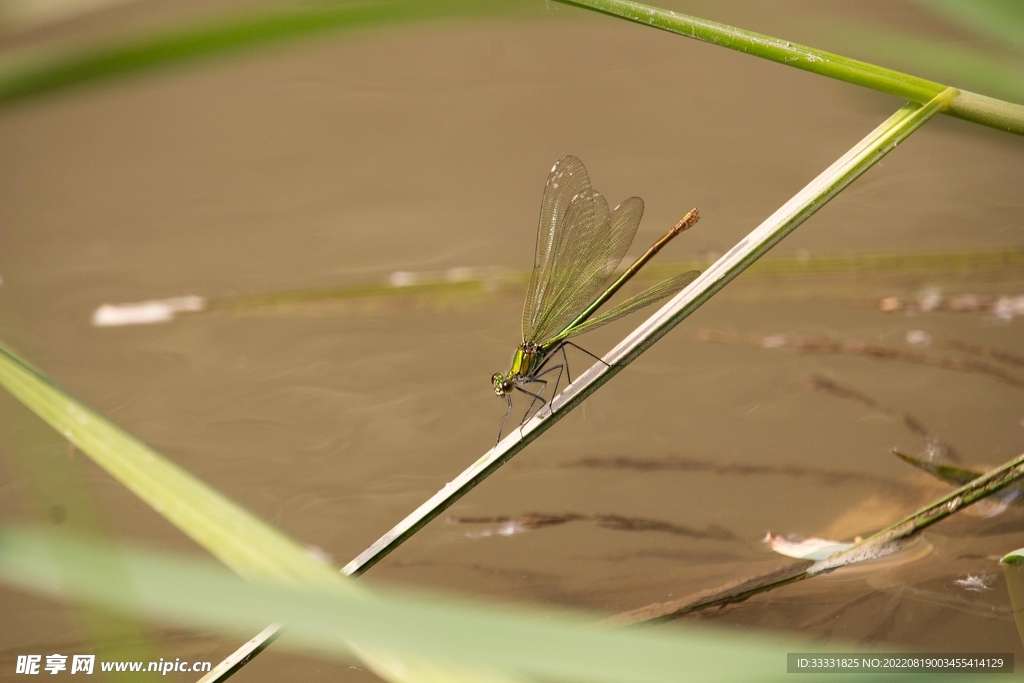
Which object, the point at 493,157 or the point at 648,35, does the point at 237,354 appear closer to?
the point at 493,157

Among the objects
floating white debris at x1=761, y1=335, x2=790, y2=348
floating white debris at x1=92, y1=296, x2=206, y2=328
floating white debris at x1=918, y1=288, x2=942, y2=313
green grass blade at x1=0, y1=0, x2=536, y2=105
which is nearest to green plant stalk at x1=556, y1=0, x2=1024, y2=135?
green grass blade at x1=0, y1=0, x2=536, y2=105

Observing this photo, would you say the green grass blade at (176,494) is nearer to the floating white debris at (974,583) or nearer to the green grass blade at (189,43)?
the green grass blade at (189,43)

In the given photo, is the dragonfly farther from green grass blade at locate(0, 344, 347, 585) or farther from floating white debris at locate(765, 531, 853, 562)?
green grass blade at locate(0, 344, 347, 585)

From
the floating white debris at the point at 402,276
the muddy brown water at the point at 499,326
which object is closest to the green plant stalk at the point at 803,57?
the muddy brown water at the point at 499,326

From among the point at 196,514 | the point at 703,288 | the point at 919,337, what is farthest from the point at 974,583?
the point at 196,514

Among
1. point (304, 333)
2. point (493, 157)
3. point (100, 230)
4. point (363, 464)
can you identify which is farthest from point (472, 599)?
point (100, 230)

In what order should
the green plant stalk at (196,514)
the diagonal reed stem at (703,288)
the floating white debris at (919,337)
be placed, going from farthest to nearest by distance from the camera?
the floating white debris at (919,337) < the diagonal reed stem at (703,288) < the green plant stalk at (196,514)
